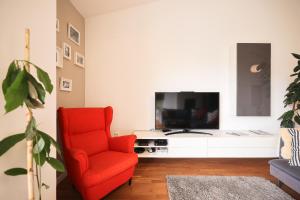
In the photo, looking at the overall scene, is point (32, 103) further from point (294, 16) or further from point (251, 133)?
point (294, 16)

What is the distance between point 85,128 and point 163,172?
134cm

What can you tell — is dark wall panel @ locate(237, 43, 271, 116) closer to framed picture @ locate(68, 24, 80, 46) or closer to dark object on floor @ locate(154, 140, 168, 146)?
dark object on floor @ locate(154, 140, 168, 146)

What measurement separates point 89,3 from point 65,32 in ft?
2.28

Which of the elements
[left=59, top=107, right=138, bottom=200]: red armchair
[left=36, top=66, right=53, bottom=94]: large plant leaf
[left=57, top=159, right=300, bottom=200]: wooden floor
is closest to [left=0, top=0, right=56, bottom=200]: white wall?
[left=59, top=107, right=138, bottom=200]: red armchair

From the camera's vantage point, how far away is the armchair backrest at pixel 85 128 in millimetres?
2076

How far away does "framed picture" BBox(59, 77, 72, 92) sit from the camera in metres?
2.42

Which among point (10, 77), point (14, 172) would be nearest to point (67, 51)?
point (10, 77)

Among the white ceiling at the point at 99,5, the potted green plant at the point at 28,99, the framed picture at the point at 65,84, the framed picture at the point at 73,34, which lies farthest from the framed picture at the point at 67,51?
the potted green plant at the point at 28,99

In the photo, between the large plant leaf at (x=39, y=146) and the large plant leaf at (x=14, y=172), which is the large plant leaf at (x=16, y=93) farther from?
the large plant leaf at (x=14, y=172)

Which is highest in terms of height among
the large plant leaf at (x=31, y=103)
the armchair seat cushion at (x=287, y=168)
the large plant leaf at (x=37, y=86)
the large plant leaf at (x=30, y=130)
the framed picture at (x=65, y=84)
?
the framed picture at (x=65, y=84)

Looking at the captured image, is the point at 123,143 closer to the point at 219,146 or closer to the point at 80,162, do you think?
the point at 80,162

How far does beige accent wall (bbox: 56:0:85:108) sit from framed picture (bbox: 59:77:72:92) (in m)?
0.05

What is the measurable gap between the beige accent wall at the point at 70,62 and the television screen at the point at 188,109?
1.36m

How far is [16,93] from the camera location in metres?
0.83
